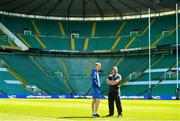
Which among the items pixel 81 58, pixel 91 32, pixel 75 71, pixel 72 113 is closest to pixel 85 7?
pixel 91 32

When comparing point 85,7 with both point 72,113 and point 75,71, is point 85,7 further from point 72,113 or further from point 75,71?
point 72,113

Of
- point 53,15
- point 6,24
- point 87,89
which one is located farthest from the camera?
point 53,15

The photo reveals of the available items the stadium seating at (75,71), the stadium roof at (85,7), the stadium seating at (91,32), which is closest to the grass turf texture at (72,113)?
the stadium seating at (75,71)

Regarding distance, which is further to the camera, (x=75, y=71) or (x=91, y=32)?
(x=91, y=32)

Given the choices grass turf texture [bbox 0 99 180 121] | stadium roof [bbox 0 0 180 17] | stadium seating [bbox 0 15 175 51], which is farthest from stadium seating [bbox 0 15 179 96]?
grass turf texture [bbox 0 99 180 121]

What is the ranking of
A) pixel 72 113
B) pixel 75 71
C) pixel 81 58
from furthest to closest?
1. pixel 81 58
2. pixel 75 71
3. pixel 72 113

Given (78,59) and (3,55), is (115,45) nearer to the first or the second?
(78,59)

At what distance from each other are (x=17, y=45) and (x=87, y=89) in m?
13.6

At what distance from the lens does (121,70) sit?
6750 cm

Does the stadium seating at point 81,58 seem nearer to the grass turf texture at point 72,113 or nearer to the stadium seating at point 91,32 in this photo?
the stadium seating at point 91,32

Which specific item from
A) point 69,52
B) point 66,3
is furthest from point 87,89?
point 66,3

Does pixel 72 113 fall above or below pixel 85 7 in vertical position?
below

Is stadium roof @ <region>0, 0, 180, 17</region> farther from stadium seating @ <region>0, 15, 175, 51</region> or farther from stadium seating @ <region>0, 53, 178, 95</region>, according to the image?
stadium seating @ <region>0, 53, 178, 95</region>

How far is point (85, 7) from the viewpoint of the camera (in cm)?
7225
